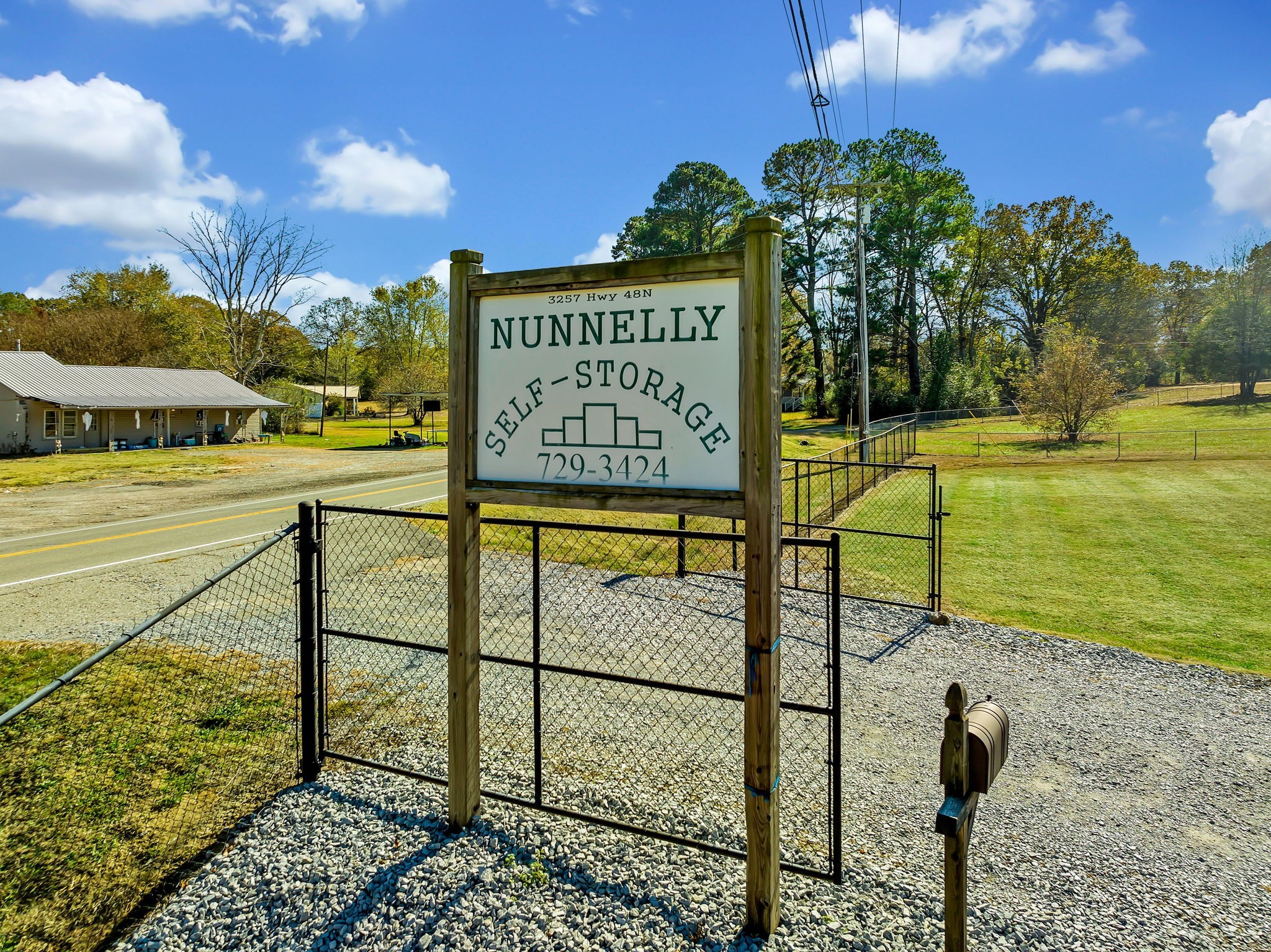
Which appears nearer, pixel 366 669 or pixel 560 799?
pixel 560 799

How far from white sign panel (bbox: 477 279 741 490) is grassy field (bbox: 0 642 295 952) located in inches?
102

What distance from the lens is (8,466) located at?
2388 cm

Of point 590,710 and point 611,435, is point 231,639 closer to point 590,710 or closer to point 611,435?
point 590,710

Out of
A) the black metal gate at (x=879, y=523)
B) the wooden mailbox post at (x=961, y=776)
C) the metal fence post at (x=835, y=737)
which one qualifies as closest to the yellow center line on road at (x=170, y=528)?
the black metal gate at (x=879, y=523)

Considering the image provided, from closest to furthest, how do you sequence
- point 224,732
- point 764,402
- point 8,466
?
point 764,402 < point 224,732 < point 8,466

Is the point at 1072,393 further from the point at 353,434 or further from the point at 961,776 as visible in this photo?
the point at 353,434

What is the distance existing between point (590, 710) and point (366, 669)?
7.13ft

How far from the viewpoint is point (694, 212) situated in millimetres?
49094

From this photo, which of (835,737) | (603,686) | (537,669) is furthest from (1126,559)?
(537,669)

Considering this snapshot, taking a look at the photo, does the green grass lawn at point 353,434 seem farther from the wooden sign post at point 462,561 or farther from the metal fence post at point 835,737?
the metal fence post at point 835,737

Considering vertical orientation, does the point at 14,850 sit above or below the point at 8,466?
below

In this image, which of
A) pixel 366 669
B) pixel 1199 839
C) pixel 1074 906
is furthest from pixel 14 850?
pixel 1199 839

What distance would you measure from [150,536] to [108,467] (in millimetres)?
14613

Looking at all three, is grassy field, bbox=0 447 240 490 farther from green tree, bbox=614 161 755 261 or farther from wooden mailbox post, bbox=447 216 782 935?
green tree, bbox=614 161 755 261
